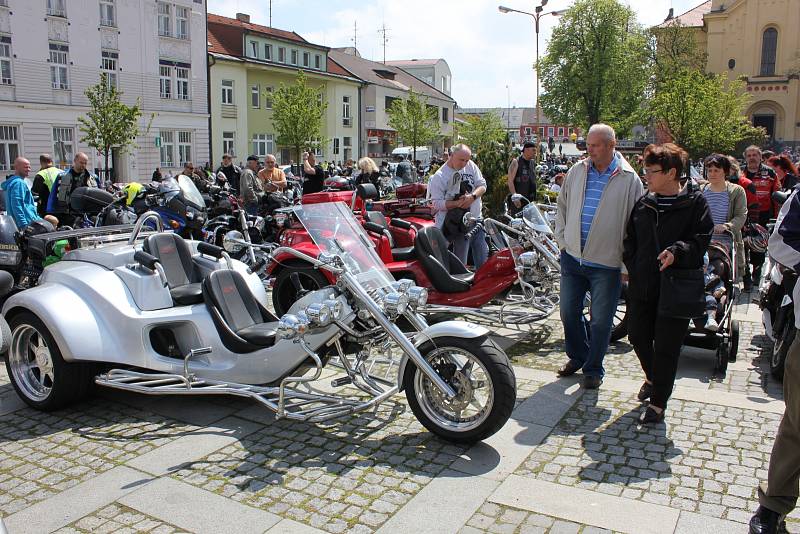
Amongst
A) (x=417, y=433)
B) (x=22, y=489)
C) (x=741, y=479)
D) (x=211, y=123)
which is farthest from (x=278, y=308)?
(x=211, y=123)

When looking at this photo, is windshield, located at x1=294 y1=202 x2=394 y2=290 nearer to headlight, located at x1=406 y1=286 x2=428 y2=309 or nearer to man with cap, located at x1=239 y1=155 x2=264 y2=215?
headlight, located at x1=406 y1=286 x2=428 y2=309

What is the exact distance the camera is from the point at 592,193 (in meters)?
5.04

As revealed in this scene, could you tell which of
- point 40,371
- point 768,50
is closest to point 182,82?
point 40,371

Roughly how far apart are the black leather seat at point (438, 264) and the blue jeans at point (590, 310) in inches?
58.2

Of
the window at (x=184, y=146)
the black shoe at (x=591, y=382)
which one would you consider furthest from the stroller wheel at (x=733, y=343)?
the window at (x=184, y=146)

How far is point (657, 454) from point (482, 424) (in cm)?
102

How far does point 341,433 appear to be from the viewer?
4375 millimetres

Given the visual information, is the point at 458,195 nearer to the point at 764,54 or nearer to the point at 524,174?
the point at 524,174

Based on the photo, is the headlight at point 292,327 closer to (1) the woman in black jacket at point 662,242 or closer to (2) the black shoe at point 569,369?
(1) the woman in black jacket at point 662,242

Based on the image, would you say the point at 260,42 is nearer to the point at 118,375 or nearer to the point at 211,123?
the point at 211,123

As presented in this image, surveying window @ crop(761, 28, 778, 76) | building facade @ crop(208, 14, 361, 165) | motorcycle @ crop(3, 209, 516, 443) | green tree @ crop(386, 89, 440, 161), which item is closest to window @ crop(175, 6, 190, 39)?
building facade @ crop(208, 14, 361, 165)

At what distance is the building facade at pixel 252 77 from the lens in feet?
126

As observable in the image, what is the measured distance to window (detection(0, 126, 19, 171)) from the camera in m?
27.4

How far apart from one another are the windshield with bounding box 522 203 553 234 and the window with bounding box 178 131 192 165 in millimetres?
31218
